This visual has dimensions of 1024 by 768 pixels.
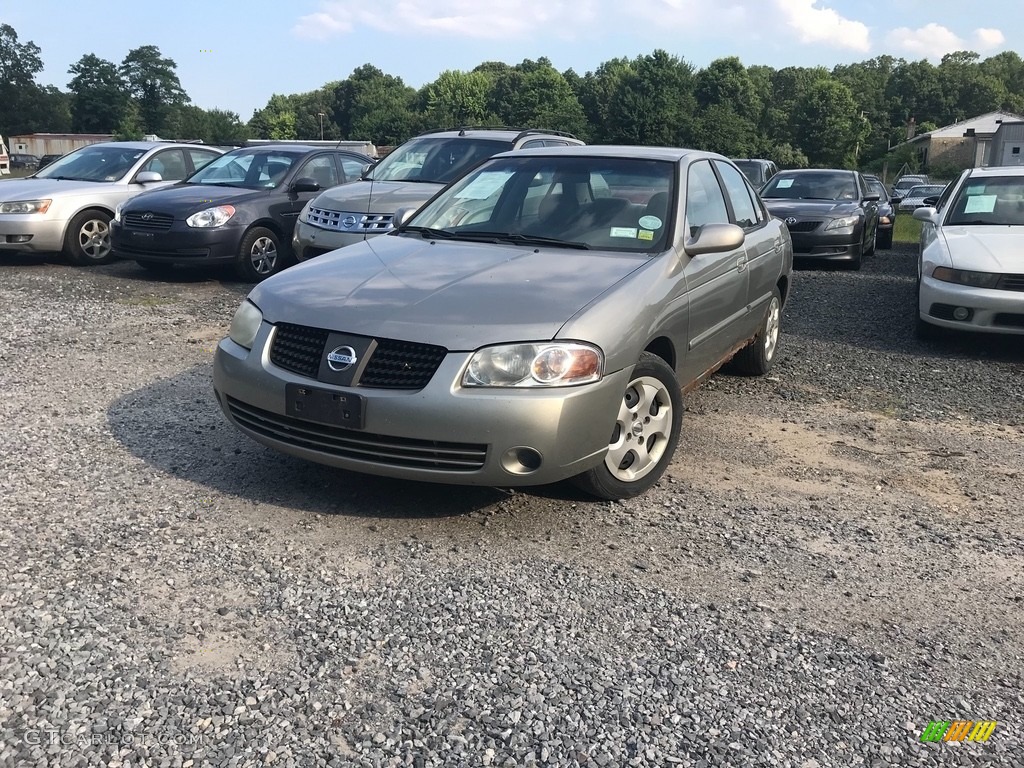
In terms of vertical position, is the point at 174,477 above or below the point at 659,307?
below

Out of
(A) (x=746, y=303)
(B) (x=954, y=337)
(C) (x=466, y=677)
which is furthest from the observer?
(B) (x=954, y=337)

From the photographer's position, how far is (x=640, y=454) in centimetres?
423

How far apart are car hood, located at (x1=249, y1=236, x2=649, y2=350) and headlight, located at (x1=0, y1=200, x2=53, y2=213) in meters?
7.75

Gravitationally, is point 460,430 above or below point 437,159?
below

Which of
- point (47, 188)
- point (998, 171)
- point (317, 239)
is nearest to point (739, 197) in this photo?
point (998, 171)

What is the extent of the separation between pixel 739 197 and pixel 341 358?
346 centimetres

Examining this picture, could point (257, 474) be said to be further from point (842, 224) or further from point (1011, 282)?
point (842, 224)

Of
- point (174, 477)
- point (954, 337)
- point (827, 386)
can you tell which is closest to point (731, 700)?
point (174, 477)

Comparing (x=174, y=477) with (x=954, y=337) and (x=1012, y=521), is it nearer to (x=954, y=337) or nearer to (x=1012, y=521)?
(x=1012, y=521)

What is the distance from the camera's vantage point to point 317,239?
30.4 feet

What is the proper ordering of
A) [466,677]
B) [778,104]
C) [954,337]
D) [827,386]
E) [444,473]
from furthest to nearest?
1. [778,104]
2. [954,337]
3. [827,386]
4. [444,473]
5. [466,677]

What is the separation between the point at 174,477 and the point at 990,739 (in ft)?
11.5

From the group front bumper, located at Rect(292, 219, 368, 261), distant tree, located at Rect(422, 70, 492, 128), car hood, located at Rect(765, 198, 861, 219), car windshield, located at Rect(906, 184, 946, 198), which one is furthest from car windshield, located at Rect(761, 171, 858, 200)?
distant tree, located at Rect(422, 70, 492, 128)

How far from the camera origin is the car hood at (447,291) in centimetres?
368
